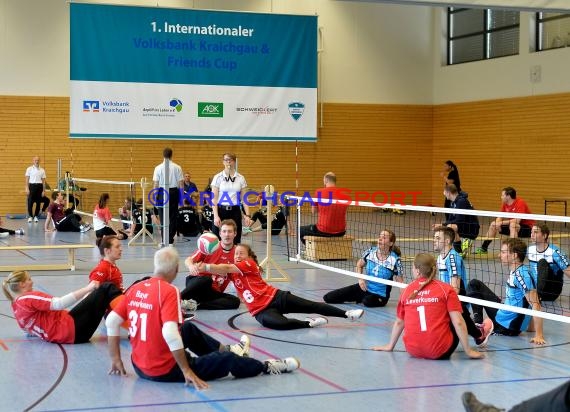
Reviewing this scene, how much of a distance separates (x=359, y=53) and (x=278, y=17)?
15.0ft

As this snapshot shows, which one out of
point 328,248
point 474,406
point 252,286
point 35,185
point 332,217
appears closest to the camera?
point 474,406

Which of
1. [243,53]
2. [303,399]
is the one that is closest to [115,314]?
[303,399]

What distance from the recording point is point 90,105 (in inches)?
924

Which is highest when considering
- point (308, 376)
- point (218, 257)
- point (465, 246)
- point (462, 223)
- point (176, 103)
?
point (176, 103)

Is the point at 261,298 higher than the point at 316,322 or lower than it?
higher

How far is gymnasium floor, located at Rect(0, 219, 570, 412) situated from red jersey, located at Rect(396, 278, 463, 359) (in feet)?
0.45

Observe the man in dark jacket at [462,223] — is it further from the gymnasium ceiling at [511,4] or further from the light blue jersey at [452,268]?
the light blue jersey at [452,268]

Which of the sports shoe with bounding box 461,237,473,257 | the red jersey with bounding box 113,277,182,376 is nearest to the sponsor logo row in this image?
the sports shoe with bounding box 461,237,473,257

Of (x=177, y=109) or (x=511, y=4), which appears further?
(x=177, y=109)

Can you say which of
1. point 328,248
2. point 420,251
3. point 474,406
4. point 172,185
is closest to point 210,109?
point 172,185

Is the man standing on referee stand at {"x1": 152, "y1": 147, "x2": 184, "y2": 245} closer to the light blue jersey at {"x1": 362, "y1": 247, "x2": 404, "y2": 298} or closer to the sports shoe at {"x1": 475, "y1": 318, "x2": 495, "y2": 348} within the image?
the light blue jersey at {"x1": 362, "y1": 247, "x2": 404, "y2": 298}

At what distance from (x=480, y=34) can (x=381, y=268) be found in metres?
19.0

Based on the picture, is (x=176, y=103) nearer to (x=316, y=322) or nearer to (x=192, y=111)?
(x=192, y=111)

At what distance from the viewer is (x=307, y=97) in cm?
2527
